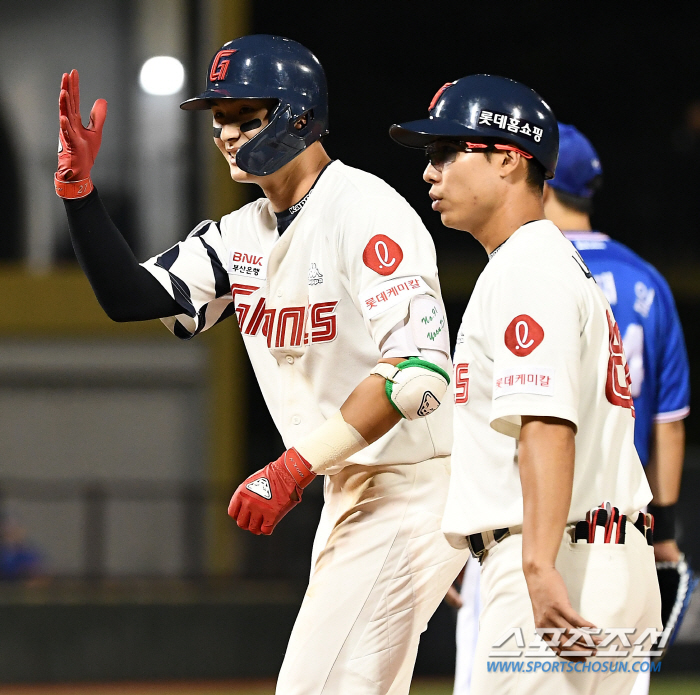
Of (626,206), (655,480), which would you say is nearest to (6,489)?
(655,480)

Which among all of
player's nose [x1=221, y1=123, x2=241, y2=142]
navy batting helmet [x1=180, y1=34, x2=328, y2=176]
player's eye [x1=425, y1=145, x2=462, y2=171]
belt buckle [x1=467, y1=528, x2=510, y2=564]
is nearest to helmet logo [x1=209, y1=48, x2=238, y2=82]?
navy batting helmet [x1=180, y1=34, x2=328, y2=176]

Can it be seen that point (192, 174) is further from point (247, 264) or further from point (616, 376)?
point (616, 376)

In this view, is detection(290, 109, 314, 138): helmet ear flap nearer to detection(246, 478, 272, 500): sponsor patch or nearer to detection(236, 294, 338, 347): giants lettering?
detection(236, 294, 338, 347): giants lettering

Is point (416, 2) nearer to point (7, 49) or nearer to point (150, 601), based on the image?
point (7, 49)

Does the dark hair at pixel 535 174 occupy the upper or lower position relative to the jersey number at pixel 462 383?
upper

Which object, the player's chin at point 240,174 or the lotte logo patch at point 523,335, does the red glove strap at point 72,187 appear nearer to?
the player's chin at point 240,174

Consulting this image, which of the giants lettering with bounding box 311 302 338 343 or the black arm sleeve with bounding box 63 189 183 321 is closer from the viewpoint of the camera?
the giants lettering with bounding box 311 302 338 343

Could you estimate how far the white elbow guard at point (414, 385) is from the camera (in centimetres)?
321

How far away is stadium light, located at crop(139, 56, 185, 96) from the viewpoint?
13414 millimetres

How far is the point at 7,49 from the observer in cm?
1368

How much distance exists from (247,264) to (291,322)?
0.26 meters

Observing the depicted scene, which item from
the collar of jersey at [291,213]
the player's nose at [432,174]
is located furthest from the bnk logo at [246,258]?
the player's nose at [432,174]

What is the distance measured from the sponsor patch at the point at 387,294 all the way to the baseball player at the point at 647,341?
1.21m

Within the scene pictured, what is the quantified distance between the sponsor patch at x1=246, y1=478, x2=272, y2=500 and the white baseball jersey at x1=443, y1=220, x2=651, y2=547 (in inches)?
25.4
